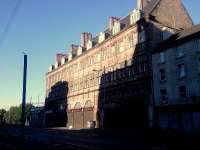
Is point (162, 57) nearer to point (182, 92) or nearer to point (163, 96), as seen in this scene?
point (163, 96)

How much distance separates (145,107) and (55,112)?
36048 millimetres

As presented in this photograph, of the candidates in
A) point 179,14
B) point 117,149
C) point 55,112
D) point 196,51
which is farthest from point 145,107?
point 55,112

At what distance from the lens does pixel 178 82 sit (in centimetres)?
3703

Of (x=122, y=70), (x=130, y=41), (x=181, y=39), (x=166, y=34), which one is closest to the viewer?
(x=181, y=39)

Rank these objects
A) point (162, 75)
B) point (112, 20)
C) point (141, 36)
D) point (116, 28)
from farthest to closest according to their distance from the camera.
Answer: point (112, 20) < point (116, 28) < point (141, 36) < point (162, 75)

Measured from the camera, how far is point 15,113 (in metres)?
139

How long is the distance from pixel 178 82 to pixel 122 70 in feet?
40.8

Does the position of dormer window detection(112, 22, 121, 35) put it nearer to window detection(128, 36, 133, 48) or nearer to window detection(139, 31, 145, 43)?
window detection(128, 36, 133, 48)

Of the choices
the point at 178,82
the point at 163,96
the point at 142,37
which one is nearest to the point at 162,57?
the point at 178,82

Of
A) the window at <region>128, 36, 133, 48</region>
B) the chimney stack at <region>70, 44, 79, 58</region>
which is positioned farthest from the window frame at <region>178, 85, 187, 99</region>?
the chimney stack at <region>70, 44, 79, 58</region>

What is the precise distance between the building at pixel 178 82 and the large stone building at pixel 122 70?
68.7 inches

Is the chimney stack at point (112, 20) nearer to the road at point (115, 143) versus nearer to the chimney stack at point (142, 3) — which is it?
the chimney stack at point (142, 3)

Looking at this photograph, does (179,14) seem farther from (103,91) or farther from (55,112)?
(55,112)

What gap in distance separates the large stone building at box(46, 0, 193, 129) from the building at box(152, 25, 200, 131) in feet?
5.73
